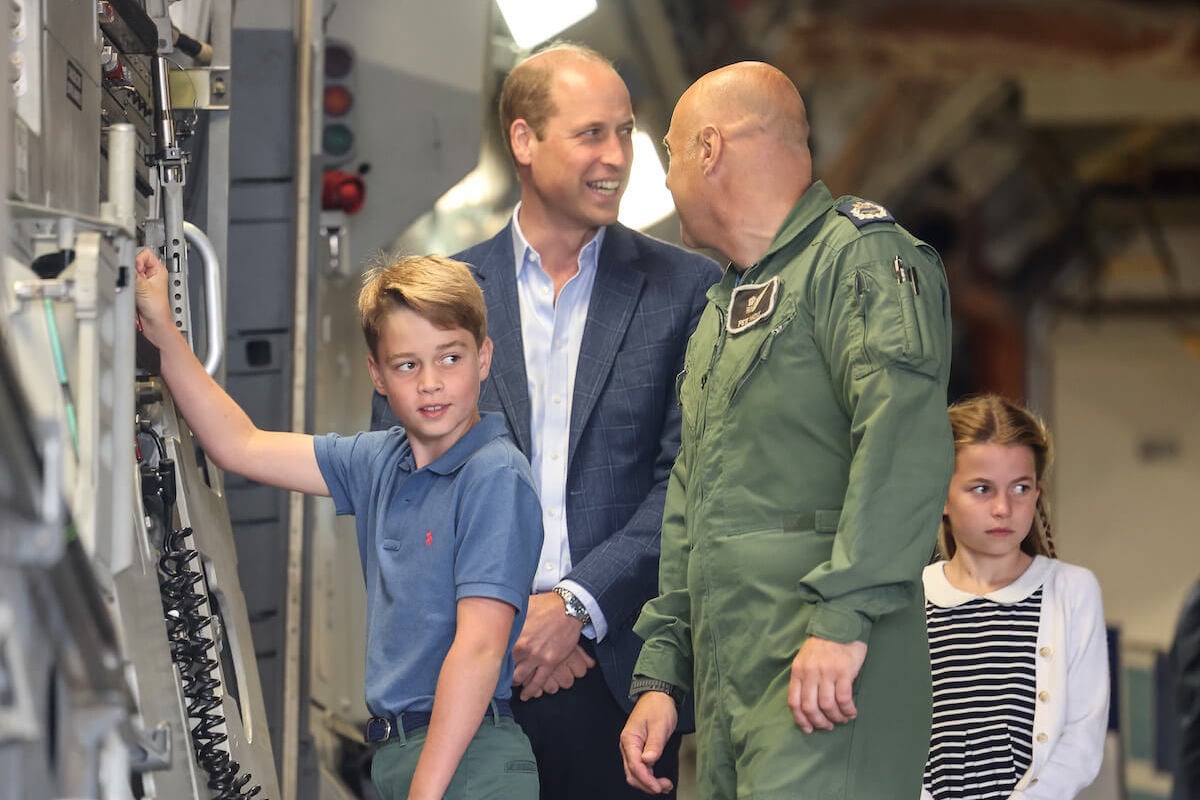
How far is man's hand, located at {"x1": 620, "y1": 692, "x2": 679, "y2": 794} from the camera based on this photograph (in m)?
2.27

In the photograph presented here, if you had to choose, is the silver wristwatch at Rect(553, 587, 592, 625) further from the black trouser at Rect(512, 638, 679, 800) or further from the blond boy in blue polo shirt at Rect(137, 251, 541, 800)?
the blond boy in blue polo shirt at Rect(137, 251, 541, 800)

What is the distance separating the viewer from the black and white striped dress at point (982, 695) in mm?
2744

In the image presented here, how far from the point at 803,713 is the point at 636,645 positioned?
2.83ft

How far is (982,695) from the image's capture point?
110 inches

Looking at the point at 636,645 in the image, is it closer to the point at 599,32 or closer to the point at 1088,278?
the point at 599,32

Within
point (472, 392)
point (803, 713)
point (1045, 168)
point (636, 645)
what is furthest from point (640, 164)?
point (1045, 168)

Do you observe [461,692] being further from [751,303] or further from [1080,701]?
[1080,701]

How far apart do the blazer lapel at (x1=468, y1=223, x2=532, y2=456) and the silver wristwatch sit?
278 millimetres

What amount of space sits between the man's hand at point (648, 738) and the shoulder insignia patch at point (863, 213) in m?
0.76

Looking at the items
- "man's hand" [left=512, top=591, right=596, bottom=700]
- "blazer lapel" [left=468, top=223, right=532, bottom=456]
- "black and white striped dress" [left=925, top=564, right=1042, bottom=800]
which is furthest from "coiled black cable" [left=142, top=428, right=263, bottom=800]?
"black and white striped dress" [left=925, top=564, right=1042, bottom=800]

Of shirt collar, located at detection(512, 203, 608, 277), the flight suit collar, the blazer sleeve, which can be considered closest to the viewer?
the flight suit collar

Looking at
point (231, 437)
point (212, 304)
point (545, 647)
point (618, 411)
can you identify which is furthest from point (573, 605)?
point (212, 304)

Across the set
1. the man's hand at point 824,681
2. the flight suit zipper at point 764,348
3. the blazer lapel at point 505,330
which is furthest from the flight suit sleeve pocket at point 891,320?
the blazer lapel at point 505,330

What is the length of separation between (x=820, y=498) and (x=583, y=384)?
32.7 inches
